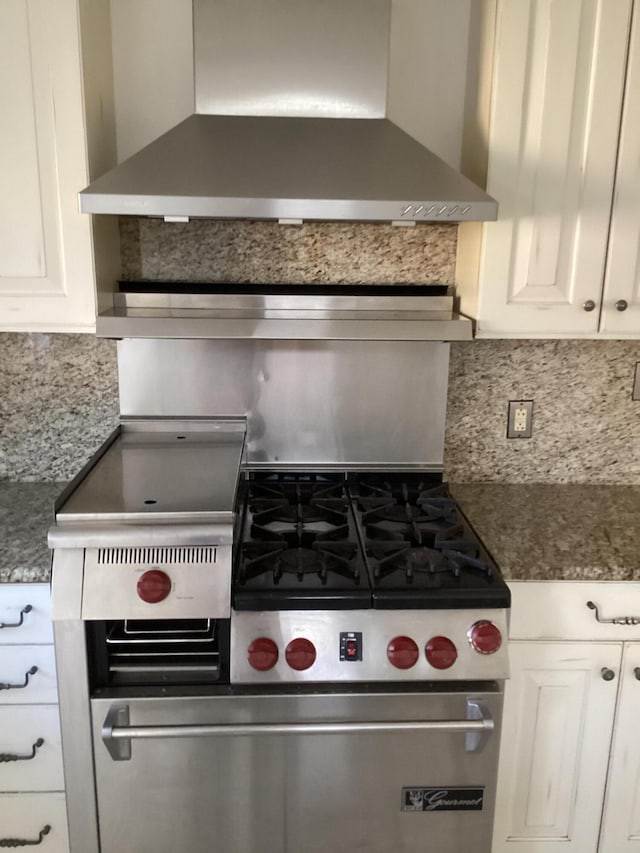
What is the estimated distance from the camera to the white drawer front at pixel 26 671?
153 cm

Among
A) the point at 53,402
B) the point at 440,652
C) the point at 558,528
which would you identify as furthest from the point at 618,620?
the point at 53,402

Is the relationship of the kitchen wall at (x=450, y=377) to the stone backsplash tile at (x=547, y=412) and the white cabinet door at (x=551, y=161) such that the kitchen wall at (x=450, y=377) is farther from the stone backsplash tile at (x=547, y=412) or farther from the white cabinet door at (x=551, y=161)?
the white cabinet door at (x=551, y=161)

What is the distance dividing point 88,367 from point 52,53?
782mm

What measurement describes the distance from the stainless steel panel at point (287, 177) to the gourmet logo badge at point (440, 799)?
1163mm

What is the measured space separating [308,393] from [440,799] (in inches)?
41.3

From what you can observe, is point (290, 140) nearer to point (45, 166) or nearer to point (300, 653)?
point (45, 166)

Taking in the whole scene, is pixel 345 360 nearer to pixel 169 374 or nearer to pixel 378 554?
pixel 169 374

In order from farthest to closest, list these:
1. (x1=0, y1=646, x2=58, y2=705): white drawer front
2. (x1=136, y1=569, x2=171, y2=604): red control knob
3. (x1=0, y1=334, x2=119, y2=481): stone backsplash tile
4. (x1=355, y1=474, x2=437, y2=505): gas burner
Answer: (x1=0, y1=334, x2=119, y2=481): stone backsplash tile
(x1=355, y1=474, x2=437, y2=505): gas burner
(x1=0, y1=646, x2=58, y2=705): white drawer front
(x1=136, y1=569, x2=171, y2=604): red control knob

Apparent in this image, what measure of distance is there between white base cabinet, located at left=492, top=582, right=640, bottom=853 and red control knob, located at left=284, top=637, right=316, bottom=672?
0.51m

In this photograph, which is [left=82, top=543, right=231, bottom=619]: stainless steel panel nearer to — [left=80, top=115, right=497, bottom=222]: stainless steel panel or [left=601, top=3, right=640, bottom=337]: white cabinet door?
[left=80, top=115, right=497, bottom=222]: stainless steel panel

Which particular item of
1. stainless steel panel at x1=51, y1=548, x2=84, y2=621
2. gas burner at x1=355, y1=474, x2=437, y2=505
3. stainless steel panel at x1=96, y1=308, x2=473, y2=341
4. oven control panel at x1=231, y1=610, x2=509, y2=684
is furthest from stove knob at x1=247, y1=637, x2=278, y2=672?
stainless steel panel at x1=96, y1=308, x2=473, y2=341

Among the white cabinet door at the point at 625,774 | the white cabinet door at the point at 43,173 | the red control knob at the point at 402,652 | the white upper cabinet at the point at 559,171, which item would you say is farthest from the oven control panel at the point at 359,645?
the white cabinet door at the point at 43,173

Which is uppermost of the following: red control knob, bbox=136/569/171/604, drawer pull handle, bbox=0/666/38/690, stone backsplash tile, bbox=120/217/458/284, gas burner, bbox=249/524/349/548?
stone backsplash tile, bbox=120/217/458/284

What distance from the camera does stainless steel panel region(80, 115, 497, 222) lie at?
54.1 inches
